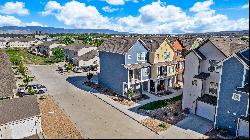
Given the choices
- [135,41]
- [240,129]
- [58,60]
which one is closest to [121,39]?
[135,41]

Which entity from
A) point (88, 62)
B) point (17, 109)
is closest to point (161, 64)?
point (17, 109)

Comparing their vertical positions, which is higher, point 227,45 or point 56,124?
point 227,45

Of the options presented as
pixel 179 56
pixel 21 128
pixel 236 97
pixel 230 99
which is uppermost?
pixel 179 56

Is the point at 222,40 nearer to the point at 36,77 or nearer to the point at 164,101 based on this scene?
the point at 164,101

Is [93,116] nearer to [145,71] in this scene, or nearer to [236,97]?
[145,71]

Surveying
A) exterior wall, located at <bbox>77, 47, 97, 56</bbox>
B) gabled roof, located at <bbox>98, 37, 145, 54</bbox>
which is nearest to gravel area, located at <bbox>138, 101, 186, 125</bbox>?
gabled roof, located at <bbox>98, 37, 145, 54</bbox>

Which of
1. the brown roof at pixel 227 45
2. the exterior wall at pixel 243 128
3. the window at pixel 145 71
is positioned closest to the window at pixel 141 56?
the window at pixel 145 71
